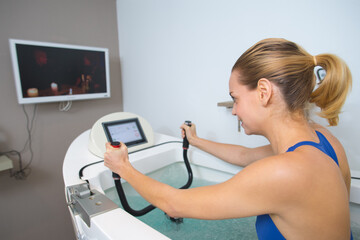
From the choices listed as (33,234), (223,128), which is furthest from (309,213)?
(33,234)

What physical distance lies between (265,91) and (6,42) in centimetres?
185

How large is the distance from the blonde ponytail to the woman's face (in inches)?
8.9

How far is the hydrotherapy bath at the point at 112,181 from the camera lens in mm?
568

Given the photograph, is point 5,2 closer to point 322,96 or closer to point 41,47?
point 41,47

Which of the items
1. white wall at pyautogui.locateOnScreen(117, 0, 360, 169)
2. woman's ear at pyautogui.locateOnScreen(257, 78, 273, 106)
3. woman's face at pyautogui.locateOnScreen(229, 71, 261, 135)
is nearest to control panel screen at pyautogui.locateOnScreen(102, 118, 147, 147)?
white wall at pyautogui.locateOnScreen(117, 0, 360, 169)

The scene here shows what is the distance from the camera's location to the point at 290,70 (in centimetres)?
60

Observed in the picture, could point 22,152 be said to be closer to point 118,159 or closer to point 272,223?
point 118,159

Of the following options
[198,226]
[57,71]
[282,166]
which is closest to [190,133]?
[198,226]

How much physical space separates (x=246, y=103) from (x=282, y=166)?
0.83 feet

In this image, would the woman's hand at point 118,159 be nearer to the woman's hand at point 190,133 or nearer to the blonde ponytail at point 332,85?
the woman's hand at point 190,133

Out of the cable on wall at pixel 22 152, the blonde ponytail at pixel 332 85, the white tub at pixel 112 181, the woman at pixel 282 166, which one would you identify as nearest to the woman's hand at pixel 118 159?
the woman at pixel 282 166

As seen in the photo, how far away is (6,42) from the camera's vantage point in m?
1.58

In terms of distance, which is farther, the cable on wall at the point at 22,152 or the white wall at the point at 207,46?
the cable on wall at the point at 22,152

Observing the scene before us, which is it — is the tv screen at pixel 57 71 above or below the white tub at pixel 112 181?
above
